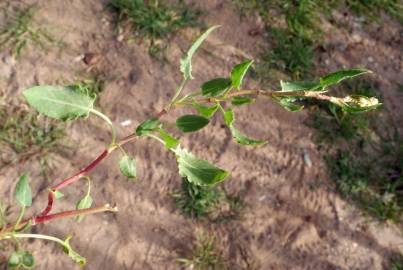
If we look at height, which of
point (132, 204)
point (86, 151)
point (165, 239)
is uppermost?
point (86, 151)

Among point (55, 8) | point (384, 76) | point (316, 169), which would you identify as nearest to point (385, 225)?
point (316, 169)

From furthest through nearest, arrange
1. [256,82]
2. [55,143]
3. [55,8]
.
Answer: [256,82], [55,8], [55,143]

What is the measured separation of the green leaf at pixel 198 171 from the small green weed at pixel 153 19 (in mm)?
1797

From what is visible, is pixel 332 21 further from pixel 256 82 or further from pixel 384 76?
pixel 256 82

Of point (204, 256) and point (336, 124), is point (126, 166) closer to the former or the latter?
point (204, 256)

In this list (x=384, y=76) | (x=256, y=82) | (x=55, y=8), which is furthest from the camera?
(x=384, y=76)

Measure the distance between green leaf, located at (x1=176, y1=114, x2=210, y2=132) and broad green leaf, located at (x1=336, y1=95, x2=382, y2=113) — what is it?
1.21 feet

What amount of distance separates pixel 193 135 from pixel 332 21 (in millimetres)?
1351

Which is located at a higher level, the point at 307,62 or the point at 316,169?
the point at 307,62

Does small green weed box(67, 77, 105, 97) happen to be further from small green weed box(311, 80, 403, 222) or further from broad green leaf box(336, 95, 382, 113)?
broad green leaf box(336, 95, 382, 113)

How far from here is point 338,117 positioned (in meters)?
3.21

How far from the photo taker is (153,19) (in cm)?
305

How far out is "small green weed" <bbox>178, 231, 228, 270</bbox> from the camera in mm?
2773

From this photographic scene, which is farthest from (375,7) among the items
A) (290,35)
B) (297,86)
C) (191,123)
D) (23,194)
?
(23,194)
